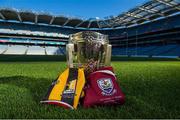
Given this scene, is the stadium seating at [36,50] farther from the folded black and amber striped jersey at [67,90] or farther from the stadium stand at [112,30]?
the folded black and amber striped jersey at [67,90]

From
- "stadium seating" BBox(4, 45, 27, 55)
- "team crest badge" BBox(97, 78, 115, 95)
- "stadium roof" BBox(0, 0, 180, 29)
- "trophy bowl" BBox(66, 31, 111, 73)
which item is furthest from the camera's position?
"stadium seating" BBox(4, 45, 27, 55)

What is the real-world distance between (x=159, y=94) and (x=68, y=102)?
5.95ft

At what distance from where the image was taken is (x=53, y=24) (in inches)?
3241

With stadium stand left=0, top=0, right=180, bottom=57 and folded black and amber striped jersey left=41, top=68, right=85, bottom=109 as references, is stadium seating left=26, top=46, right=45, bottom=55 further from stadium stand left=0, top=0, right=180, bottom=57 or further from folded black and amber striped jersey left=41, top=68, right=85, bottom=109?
folded black and amber striped jersey left=41, top=68, right=85, bottom=109

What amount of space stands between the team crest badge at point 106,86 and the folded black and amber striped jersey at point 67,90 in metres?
0.25

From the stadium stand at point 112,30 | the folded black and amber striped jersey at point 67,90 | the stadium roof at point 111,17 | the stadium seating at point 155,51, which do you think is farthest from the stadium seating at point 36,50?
the folded black and amber striped jersey at point 67,90

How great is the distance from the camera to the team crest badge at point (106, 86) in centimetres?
340

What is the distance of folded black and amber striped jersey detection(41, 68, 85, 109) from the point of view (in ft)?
10.8

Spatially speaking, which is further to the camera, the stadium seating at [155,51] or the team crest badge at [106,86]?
the stadium seating at [155,51]

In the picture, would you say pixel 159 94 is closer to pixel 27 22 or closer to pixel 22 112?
pixel 22 112

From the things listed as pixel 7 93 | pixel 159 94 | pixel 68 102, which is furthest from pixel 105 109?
pixel 7 93

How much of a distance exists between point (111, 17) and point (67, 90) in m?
69.3

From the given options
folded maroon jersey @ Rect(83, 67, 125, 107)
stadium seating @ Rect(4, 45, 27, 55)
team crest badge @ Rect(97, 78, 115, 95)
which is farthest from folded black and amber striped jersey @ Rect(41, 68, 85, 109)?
stadium seating @ Rect(4, 45, 27, 55)

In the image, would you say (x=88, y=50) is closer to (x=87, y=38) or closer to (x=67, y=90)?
(x=87, y=38)
